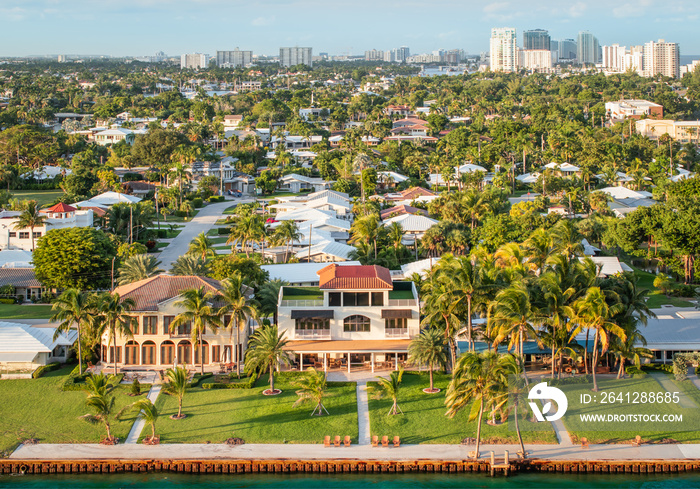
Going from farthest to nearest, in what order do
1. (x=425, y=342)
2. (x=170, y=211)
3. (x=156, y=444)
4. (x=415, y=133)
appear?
(x=415, y=133), (x=170, y=211), (x=425, y=342), (x=156, y=444)

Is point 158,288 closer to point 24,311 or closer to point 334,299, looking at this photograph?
point 334,299

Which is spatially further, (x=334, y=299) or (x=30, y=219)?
(x=30, y=219)

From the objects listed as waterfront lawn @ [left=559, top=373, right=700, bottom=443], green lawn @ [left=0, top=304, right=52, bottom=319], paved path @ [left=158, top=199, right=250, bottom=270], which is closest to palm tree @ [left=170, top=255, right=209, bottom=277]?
green lawn @ [left=0, top=304, right=52, bottom=319]

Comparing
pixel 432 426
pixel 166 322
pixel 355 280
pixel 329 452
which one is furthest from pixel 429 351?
pixel 166 322

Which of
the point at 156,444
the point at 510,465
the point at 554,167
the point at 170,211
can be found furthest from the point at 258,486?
the point at 554,167

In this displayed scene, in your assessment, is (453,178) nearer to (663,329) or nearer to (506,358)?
(663,329)

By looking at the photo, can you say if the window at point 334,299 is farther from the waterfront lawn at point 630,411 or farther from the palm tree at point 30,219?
the palm tree at point 30,219

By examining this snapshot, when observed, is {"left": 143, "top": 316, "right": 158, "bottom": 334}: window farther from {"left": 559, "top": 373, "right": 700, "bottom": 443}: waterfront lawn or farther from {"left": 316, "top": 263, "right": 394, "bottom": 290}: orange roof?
{"left": 559, "top": 373, "right": 700, "bottom": 443}: waterfront lawn
